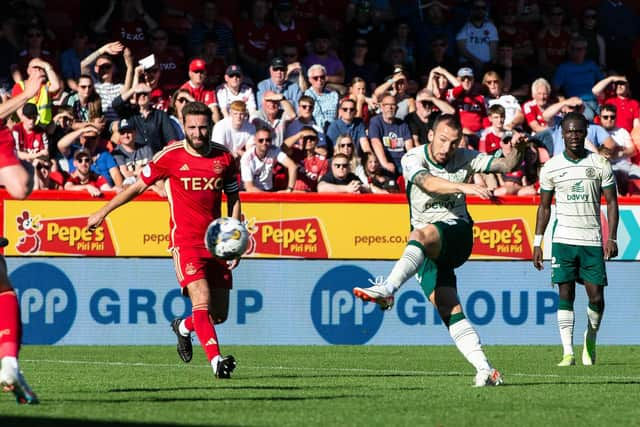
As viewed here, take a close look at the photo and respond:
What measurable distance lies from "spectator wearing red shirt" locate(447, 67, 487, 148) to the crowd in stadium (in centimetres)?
3

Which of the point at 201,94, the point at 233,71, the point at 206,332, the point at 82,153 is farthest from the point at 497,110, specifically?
the point at 206,332

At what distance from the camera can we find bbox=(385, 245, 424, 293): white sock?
34.0 feet

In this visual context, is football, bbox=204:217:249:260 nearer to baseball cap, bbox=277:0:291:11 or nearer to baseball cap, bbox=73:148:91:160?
baseball cap, bbox=73:148:91:160

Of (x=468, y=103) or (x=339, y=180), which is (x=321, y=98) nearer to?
(x=339, y=180)

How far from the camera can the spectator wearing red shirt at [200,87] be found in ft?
65.2

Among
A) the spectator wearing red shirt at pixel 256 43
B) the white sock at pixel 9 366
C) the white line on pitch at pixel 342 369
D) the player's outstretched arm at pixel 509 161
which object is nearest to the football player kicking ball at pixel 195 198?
the white line on pitch at pixel 342 369

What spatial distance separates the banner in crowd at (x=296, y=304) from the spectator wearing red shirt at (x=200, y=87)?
2899mm

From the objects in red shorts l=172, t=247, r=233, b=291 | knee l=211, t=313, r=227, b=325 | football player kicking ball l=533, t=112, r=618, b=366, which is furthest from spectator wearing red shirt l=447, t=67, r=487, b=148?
red shorts l=172, t=247, r=233, b=291

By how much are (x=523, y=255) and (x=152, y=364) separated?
6355 mm

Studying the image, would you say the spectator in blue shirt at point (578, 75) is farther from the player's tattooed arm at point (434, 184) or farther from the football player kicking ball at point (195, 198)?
the player's tattooed arm at point (434, 184)

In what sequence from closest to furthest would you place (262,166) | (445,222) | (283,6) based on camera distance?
(445,222)
(262,166)
(283,6)

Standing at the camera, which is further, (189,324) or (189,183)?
(189,324)

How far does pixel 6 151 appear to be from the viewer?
28.5 feet

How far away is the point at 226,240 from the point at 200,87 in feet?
29.7
